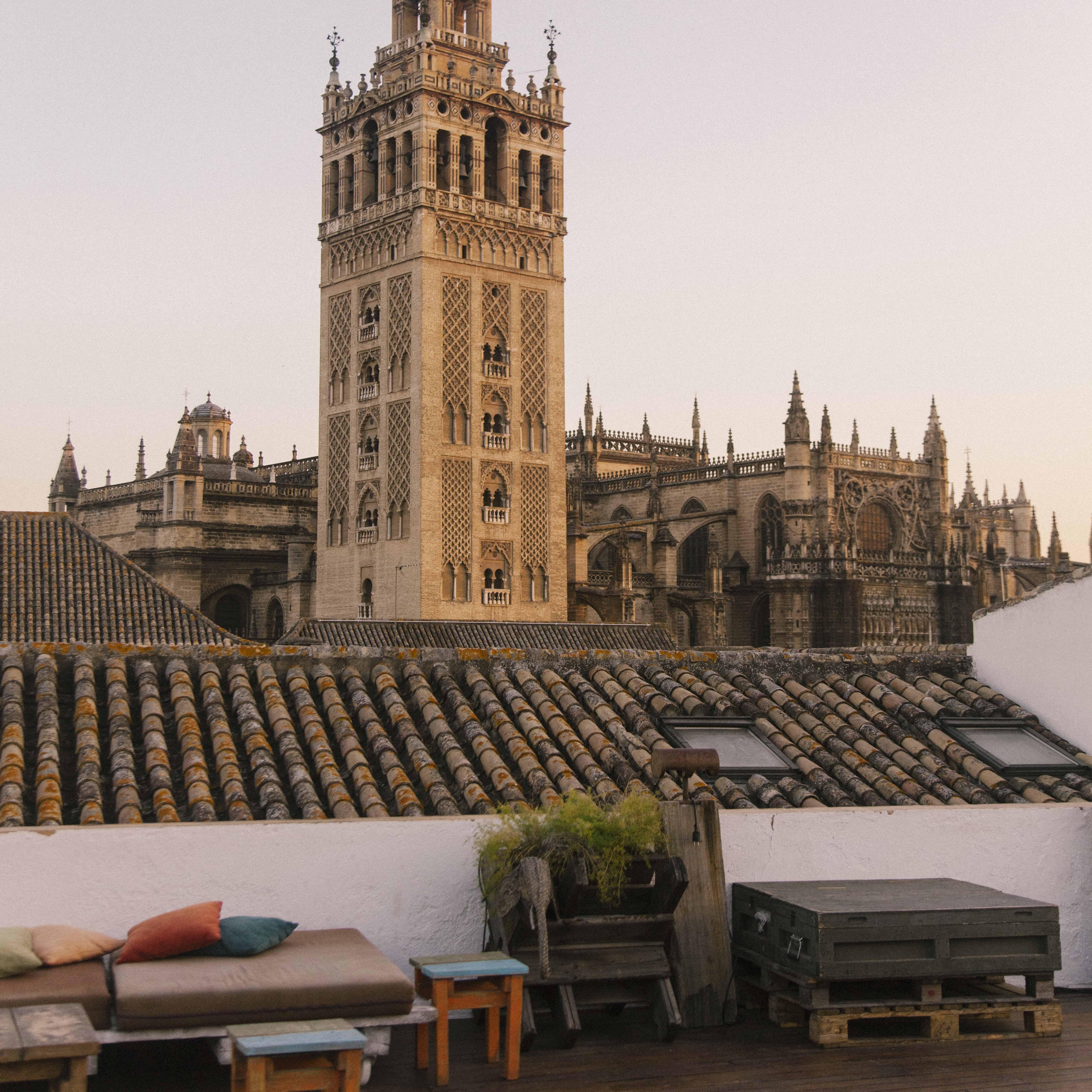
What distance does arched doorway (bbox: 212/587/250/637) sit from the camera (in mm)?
53406

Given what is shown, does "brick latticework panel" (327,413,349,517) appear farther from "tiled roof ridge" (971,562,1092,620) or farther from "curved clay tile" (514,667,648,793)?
"curved clay tile" (514,667,648,793)

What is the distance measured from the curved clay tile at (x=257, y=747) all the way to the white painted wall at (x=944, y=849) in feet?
7.86

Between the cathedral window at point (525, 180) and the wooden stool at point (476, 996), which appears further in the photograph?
the cathedral window at point (525, 180)

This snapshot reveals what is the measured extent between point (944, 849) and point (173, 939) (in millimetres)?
4396

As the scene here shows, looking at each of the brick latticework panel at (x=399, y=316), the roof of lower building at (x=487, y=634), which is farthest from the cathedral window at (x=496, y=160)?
the roof of lower building at (x=487, y=634)

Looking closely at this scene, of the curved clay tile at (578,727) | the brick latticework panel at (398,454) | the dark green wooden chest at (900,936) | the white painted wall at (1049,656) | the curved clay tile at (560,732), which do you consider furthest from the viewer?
the brick latticework panel at (398,454)

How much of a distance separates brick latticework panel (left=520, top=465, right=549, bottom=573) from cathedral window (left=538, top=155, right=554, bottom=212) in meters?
9.01

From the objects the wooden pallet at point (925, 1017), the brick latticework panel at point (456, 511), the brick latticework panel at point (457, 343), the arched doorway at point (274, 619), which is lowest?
the wooden pallet at point (925, 1017)

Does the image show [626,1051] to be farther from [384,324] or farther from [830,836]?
[384,324]

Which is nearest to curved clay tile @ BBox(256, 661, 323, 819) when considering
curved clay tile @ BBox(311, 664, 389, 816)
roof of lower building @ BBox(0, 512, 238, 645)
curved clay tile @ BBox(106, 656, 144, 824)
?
curved clay tile @ BBox(311, 664, 389, 816)

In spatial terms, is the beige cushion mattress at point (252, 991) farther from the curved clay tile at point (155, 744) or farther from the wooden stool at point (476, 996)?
the curved clay tile at point (155, 744)

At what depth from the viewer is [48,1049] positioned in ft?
18.0

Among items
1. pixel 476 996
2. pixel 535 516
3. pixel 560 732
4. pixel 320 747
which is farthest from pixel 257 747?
pixel 535 516

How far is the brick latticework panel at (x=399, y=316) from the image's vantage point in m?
49.7
